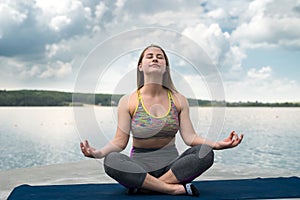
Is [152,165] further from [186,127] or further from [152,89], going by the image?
[152,89]

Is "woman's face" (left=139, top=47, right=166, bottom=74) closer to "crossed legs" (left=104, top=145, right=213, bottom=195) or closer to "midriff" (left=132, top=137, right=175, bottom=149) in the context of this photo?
"midriff" (left=132, top=137, right=175, bottom=149)

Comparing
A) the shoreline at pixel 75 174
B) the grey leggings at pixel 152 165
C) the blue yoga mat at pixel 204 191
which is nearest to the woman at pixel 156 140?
the grey leggings at pixel 152 165

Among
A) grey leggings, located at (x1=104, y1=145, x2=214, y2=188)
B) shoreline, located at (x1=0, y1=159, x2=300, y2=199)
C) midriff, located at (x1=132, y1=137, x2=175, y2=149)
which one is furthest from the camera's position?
shoreline, located at (x1=0, y1=159, x2=300, y2=199)

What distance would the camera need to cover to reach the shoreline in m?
3.58

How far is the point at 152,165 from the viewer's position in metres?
2.73

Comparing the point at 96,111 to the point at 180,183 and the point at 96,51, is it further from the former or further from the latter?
the point at 180,183

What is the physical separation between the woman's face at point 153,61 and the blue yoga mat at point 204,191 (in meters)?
0.79

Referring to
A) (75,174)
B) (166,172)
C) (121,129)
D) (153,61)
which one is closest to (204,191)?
(166,172)

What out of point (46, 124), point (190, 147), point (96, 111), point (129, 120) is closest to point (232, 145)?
point (190, 147)

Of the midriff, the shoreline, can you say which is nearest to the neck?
the midriff

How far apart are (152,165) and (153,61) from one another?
669 mm

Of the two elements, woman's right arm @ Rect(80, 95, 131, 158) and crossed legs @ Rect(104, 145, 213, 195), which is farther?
woman's right arm @ Rect(80, 95, 131, 158)

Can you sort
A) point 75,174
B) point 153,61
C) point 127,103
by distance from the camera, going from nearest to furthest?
point 153,61 < point 127,103 < point 75,174

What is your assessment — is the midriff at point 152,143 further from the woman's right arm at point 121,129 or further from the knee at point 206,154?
the knee at point 206,154
